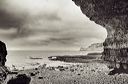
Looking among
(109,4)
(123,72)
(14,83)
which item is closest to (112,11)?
(109,4)

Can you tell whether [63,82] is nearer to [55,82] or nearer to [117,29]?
[55,82]

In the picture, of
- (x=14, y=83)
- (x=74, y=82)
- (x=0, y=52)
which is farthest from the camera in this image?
(x=74, y=82)

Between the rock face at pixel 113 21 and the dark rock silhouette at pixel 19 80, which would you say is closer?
the dark rock silhouette at pixel 19 80

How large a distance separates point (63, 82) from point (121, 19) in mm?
13633

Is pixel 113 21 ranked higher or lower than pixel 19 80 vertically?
higher

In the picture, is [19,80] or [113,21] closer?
[19,80]

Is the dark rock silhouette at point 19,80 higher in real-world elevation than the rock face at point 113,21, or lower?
lower

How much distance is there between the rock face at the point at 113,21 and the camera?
3916cm

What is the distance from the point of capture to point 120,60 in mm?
40375

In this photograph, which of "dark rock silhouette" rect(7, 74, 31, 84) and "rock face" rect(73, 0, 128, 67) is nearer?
"dark rock silhouette" rect(7, 74, 31, 84)

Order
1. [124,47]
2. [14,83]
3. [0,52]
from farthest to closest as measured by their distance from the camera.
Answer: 1. [124,47]
2. [14,83]
3. [0,52]

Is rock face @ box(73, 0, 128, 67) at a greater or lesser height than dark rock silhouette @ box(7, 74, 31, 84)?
greater

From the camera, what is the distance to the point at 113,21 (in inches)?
1641

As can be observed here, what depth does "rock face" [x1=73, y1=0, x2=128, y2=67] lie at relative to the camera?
128 ft
